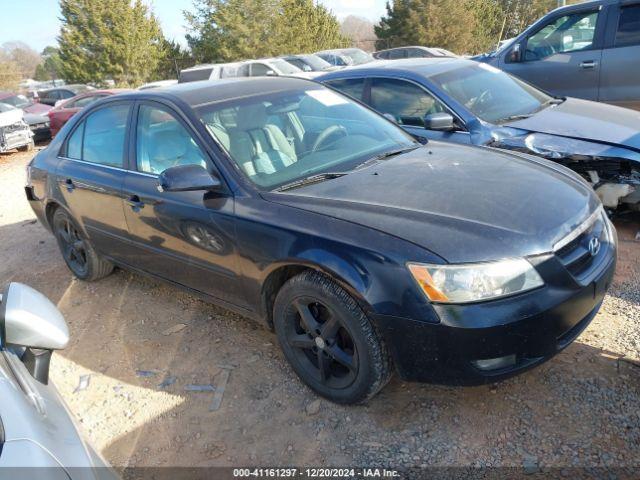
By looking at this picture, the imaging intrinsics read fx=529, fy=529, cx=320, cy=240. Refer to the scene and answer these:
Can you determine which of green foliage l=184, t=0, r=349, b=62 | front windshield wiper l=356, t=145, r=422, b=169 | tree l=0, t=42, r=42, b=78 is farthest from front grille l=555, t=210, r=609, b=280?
tree l=0, t=42, r=42, b=78

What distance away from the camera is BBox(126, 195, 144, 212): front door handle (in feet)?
11.5

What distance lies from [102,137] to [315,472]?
9.70ft

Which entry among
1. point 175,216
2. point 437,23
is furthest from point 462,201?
point 437,23

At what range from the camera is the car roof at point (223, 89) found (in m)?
3.39

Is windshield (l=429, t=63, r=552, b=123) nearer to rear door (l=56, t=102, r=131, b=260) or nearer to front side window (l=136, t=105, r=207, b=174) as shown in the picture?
front side window (l=136, t=105, r=207, b=174)

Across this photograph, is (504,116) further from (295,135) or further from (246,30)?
(246,30)

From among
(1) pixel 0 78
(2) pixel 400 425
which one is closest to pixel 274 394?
(2) pixel 400 425

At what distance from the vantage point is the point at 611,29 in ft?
21.3

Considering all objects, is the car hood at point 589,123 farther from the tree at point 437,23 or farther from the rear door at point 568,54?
the tree at point 437,23

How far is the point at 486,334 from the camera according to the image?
2223mm

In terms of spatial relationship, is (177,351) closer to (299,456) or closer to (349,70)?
(299,456)

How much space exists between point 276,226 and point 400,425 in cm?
117

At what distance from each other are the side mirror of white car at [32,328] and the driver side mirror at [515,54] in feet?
22.2

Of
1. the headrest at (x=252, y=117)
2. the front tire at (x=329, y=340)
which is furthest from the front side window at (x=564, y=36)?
the front tire at (x=329, y=340)
